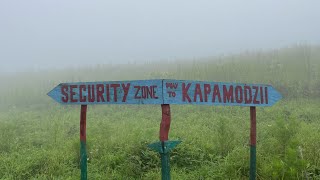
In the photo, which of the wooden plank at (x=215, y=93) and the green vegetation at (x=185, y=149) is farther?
the green vegetation at (x=185, y=149)

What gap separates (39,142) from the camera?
770 cm

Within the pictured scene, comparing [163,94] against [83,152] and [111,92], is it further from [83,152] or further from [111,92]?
[83,152]

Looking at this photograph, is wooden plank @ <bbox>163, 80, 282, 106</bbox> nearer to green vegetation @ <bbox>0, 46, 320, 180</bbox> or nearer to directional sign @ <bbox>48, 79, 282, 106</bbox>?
directional sign @ <bbox>48, 79, 282, 106</bbox>

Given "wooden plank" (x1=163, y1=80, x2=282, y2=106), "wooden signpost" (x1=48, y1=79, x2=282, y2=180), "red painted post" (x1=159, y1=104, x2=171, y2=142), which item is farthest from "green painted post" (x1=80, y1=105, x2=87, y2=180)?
"wooden plank" (x1=163, y1=80, x2=282, y2=106)

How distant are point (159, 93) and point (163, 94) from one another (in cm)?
5

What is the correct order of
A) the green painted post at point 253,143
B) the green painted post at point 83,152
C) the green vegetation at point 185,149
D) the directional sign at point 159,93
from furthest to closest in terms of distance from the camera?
the green vegetation at point 185,149
the green painted post at point 253,143
the green painted post at point 83,152
the directional sign at point 159,93

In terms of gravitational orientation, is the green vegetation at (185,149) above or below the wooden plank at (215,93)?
below

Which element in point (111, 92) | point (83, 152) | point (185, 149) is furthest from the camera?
point (185, 149)

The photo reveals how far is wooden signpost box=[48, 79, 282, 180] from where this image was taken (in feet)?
10.5

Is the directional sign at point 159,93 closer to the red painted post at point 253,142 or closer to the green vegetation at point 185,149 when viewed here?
the red painted post at point 253,142

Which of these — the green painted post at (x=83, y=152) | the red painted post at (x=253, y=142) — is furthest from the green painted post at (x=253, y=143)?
the green painted post at (x=83, y=152)

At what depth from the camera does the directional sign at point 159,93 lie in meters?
3.21

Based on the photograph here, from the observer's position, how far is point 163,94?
315cm

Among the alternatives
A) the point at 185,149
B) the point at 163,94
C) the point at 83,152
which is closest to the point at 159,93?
the point at 163,94
